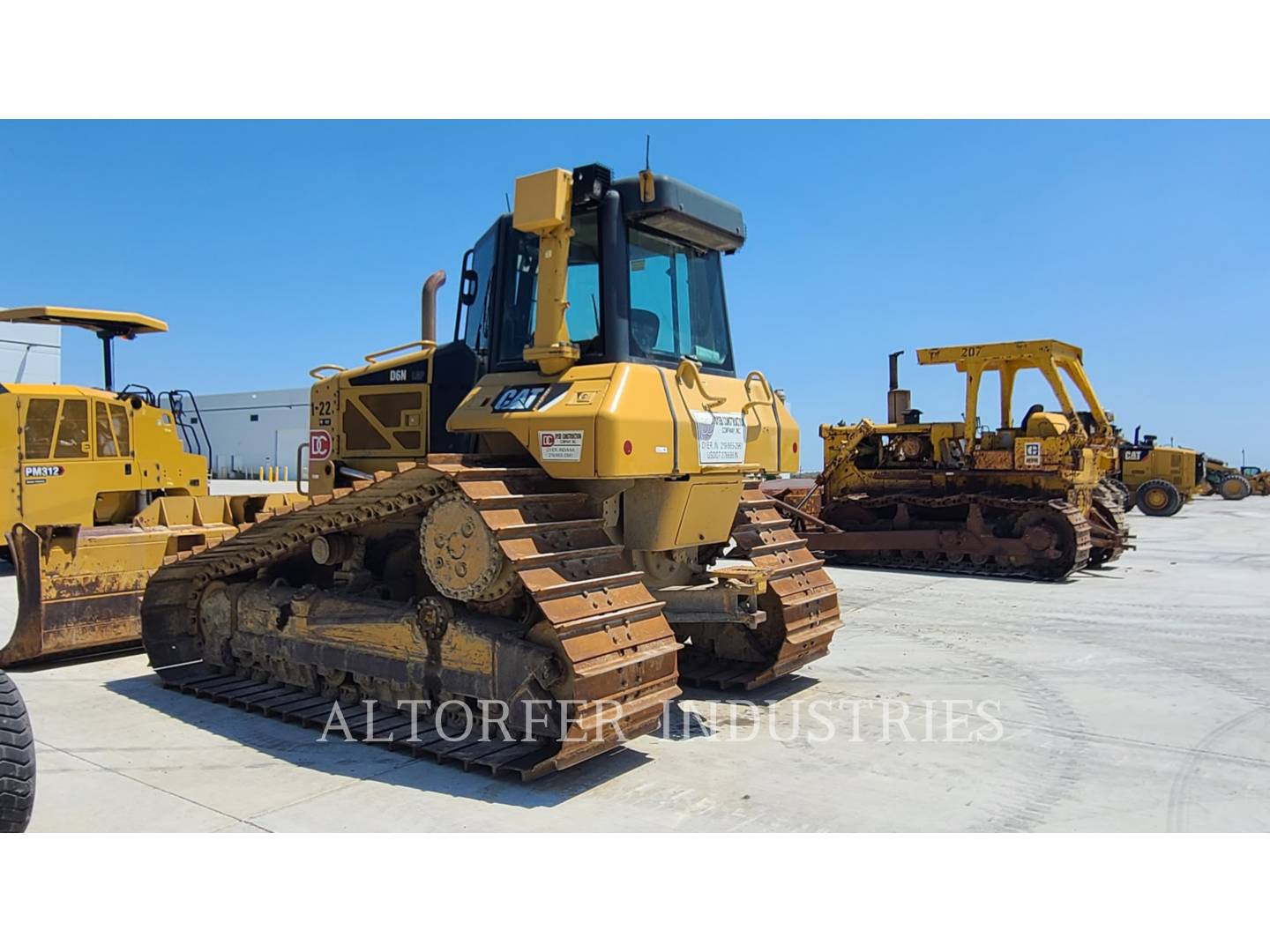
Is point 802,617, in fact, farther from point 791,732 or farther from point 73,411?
point 73,411

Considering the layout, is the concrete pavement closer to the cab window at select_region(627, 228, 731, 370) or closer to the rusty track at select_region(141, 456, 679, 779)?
the rusty track at select_region(141, 456, 679, 779)

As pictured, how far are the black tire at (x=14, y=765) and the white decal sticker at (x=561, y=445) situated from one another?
2677 millimetres

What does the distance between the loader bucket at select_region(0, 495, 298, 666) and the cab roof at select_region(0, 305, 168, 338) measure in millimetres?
5144

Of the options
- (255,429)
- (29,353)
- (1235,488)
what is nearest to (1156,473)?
(1235,488)

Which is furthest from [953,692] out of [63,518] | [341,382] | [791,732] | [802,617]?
[63,518]

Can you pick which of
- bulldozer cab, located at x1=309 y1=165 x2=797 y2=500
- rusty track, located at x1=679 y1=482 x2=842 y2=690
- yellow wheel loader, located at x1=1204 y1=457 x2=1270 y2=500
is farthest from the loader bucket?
yellow wheel loader, located at x1=1204 y1=457 x2=1270 y2=500

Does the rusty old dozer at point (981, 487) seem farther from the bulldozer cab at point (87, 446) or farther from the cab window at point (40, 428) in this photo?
the cab window at point (40, 428)

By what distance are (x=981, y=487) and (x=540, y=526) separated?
1109cm

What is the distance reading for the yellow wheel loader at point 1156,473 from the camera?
83.2 ft

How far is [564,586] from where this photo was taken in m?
4.71

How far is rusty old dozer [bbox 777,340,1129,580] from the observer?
13.3 m

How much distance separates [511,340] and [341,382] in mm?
1841

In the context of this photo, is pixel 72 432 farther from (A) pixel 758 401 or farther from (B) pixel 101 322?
(A) pixel 758 401

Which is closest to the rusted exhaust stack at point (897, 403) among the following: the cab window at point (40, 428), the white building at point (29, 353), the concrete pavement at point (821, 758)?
the concrete pavement at point (821, 758)
